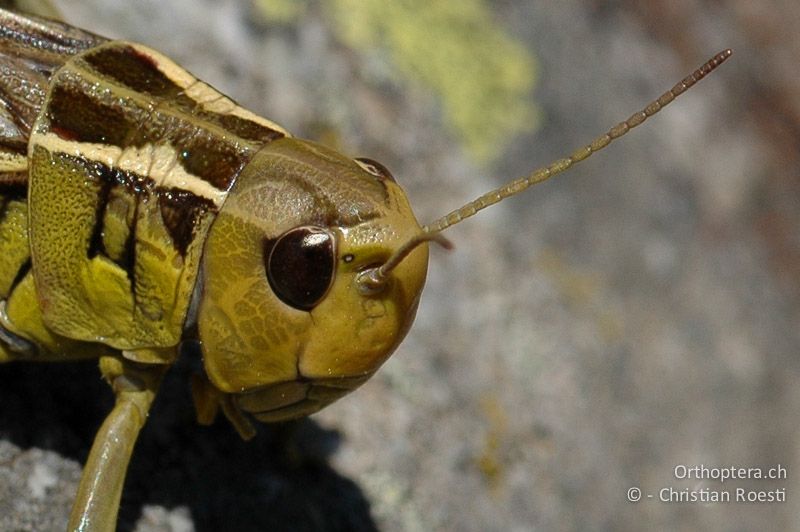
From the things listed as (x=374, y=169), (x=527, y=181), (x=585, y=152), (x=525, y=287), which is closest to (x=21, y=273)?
(x=374, y=169)

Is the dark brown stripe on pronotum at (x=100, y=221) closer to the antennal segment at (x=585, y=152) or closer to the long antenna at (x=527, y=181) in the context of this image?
the long antenna at (x=527, y=181)

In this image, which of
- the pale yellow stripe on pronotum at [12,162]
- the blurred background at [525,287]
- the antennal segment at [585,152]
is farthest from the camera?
the blurred background at [525,287]

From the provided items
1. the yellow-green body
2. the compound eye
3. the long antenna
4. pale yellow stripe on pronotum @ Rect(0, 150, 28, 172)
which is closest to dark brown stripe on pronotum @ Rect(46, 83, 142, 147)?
the yellow-green body

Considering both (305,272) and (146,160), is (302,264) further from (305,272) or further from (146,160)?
(146,160)

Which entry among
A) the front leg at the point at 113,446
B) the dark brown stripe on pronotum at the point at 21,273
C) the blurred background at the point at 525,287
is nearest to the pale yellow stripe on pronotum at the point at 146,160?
the dark brown stripe on pronotum at the point at 21,273

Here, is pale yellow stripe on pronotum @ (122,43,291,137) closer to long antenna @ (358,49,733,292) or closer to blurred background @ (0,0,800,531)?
long antenna @ (358,49,733,292)

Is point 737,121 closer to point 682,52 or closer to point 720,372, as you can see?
point 682,52
